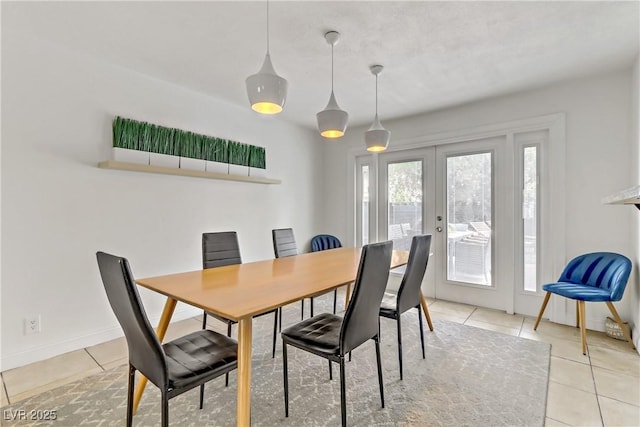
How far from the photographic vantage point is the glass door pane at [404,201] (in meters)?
4.13

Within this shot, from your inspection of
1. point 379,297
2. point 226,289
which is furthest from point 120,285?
point 379,297

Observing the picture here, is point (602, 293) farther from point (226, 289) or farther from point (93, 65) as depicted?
point (93, 65)

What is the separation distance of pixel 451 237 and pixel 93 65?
4.09 metres

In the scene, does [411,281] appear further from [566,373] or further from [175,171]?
[175,171]

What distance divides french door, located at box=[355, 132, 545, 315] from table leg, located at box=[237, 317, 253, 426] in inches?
126

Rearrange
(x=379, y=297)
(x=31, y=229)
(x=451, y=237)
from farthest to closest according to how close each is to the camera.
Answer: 1. (x=451, y=237)
2. (x=31, y=229)
3. (x=379, y=297)

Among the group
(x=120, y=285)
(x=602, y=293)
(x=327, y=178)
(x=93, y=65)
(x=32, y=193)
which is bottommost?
(x=602, y=293)

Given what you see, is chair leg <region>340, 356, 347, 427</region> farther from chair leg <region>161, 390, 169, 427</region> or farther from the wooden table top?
chair leg <region>161, 390, 169, 427</region>

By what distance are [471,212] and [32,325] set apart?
4.32 metres

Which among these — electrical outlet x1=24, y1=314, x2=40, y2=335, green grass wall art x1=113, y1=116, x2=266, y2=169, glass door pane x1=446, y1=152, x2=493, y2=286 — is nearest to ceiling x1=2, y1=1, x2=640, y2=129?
green grass wall art x1=113, y1=116, x2=266, y2=169

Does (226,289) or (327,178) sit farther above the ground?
(327,178)

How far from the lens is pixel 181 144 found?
313 cm

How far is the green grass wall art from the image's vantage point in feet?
8.95

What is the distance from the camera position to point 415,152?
413 cm
